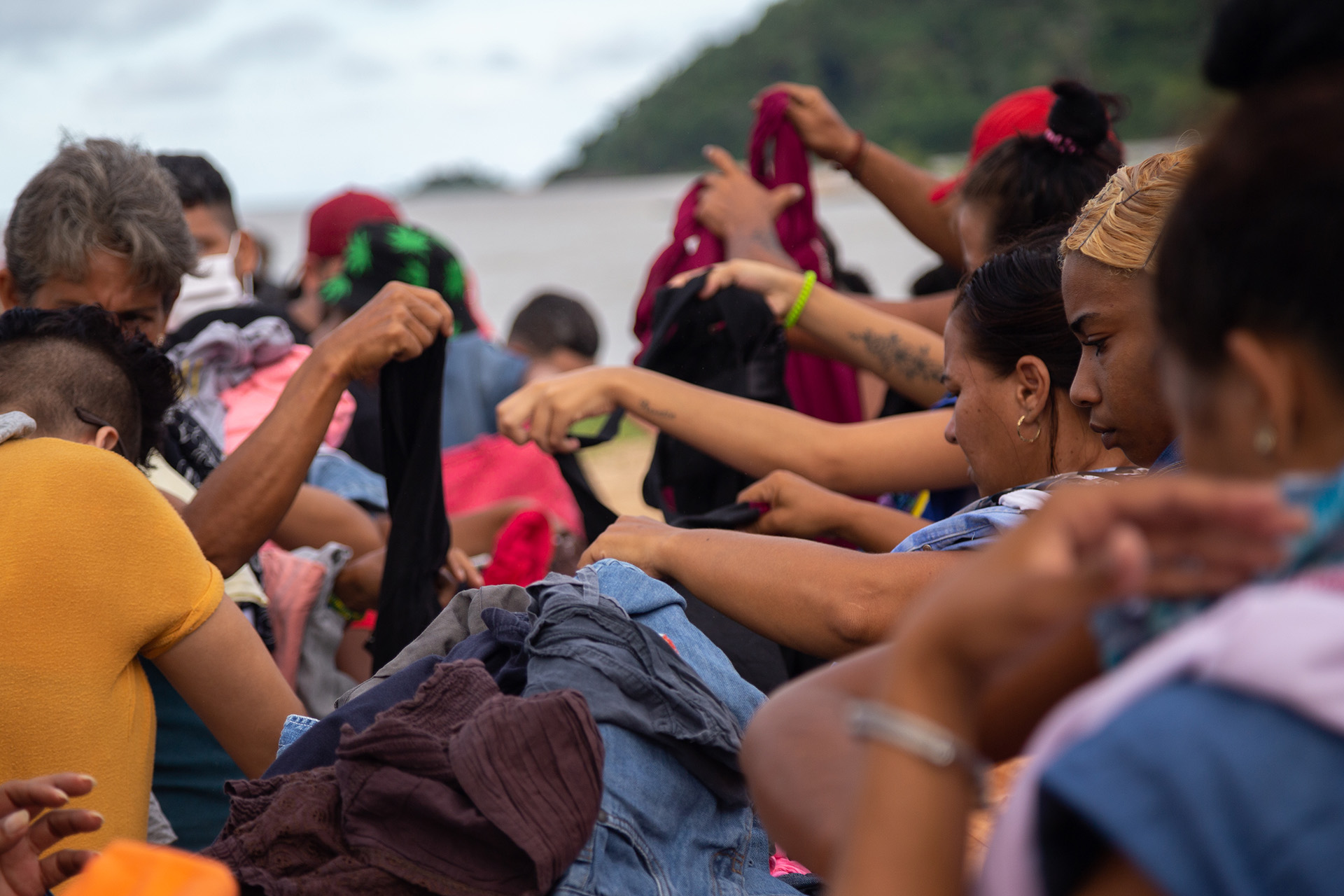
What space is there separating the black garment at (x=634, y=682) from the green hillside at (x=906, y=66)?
18.6 meters

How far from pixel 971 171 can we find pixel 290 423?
6.50ft

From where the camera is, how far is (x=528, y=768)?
1444 mm

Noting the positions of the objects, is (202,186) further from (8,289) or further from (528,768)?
(528,768)

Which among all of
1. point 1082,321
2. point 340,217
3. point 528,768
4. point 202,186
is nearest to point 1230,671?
point 528,768

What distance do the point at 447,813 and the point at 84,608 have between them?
81 cm

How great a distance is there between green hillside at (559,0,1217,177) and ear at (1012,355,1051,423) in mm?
17722

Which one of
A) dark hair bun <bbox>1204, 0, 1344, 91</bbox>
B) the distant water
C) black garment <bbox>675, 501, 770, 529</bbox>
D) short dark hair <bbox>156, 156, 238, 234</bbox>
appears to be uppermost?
short dark hair <bbox>156, 156, 238, 234</bbox>

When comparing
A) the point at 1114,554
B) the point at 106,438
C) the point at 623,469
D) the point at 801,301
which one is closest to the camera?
the point at 1114,554

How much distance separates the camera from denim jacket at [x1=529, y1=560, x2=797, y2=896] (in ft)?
5.03

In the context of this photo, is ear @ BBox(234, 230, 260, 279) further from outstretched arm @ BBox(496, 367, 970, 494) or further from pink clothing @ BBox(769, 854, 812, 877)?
pink clothing @ BBox(769, 854, 812, 877)

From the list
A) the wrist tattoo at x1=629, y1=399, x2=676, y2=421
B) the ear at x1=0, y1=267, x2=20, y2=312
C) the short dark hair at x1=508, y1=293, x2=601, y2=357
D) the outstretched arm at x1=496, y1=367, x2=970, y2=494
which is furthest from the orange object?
the short dark hair at x1=508, y1=293, x2=601, y2=357

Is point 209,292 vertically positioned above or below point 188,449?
above

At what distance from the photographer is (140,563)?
1.90 metres

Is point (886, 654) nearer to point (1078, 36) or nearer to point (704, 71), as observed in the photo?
point (1078, 36)
